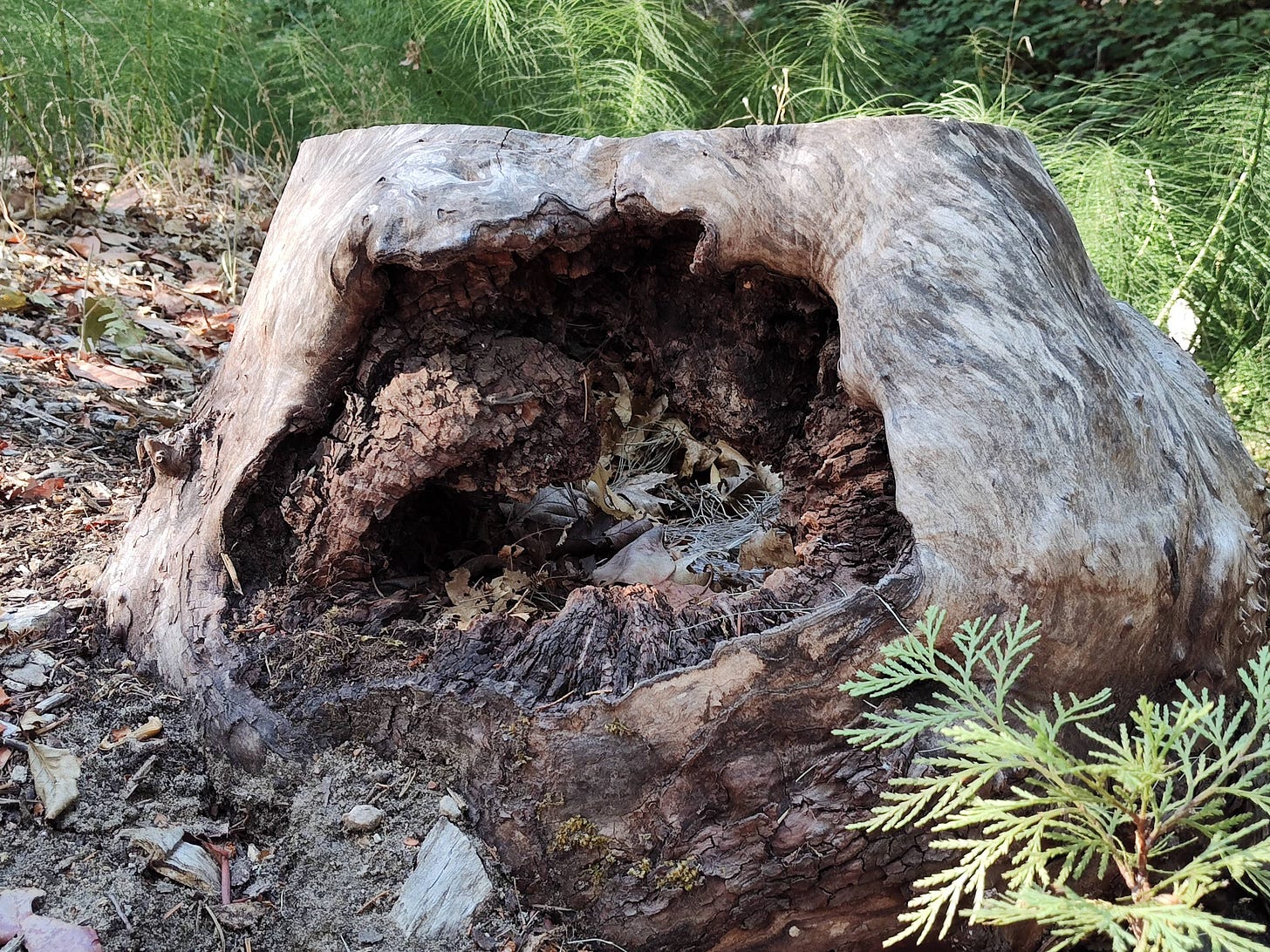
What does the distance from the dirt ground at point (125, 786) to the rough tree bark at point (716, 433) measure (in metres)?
0.09

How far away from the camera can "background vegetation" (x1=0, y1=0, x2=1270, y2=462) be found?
4223 millimetres

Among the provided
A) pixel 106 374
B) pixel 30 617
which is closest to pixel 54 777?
pixel 30 617

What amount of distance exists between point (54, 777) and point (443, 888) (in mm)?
793

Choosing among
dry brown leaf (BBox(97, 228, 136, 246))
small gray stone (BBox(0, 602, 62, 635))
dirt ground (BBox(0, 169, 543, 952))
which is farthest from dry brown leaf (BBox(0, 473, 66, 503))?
dry brown leaf (BBox(97, 228, 136, 246))

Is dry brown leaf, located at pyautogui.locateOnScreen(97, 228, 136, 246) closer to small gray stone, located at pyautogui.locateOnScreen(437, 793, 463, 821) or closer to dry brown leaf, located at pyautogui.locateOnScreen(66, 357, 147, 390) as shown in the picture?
dry brown leaf, located at pyautogui.locateOnScreen(66, 357, 147, 390)

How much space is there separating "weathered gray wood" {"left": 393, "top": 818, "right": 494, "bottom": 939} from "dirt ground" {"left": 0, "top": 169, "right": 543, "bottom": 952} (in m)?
0.02

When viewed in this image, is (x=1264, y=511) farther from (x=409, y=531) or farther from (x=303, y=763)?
(x=303, y=763)

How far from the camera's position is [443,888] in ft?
5.76

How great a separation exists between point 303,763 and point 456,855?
0.37 meters

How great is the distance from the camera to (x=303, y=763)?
1.93 metres

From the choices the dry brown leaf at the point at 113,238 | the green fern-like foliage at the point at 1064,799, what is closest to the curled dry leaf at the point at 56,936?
the green fern-like foliage at the point at 1064,799

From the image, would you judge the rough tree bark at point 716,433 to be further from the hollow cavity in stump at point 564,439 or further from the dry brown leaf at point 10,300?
the dry brown leaf at point 10,300

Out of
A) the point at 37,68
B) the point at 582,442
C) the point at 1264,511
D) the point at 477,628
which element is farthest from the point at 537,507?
the point at 37,68

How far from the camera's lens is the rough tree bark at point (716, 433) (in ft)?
5.52
